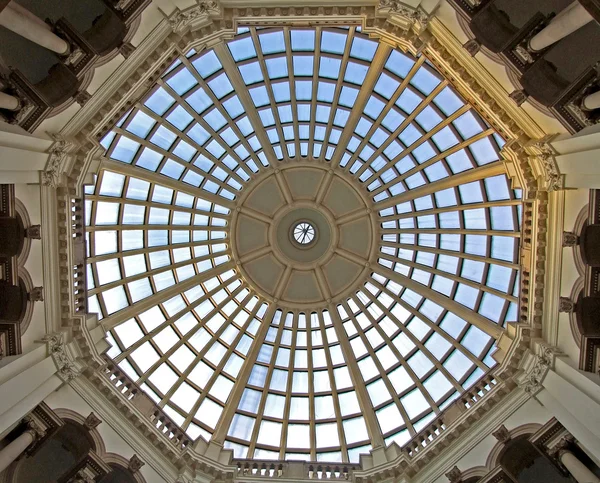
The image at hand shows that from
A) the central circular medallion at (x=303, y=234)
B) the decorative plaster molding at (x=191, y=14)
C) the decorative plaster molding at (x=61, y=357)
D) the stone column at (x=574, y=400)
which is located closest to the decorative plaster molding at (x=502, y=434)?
the stone column at (x=574, y=400)

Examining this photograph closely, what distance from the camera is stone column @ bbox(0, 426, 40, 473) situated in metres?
14.9

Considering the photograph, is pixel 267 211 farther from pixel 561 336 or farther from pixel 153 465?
pixel 561 336

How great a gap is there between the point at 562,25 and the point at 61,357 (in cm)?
1896

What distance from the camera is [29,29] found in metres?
12.4

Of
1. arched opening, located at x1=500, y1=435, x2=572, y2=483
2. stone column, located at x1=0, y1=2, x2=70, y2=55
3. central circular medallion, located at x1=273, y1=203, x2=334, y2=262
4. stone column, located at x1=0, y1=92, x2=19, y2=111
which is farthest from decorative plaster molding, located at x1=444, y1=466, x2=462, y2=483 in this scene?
stone column, located at x1=0, y1=2, x2=70, y2=55

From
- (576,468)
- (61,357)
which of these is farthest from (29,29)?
(576,468)

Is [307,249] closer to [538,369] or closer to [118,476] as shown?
[538,369]

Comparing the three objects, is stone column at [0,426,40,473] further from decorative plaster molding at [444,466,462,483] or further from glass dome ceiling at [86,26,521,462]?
decorative plaster molding at [444,466,462,483]

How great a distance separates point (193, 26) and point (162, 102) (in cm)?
668

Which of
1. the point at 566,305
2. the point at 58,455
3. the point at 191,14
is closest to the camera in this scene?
the point at 191,14

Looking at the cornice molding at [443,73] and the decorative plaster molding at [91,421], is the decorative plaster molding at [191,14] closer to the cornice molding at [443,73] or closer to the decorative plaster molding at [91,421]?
the cornice molding at [443,73]

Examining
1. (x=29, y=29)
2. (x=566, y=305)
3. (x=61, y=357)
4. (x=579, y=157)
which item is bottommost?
(x=566, y=305)

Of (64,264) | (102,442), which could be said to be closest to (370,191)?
(64,264)

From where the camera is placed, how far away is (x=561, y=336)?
16828 mm
